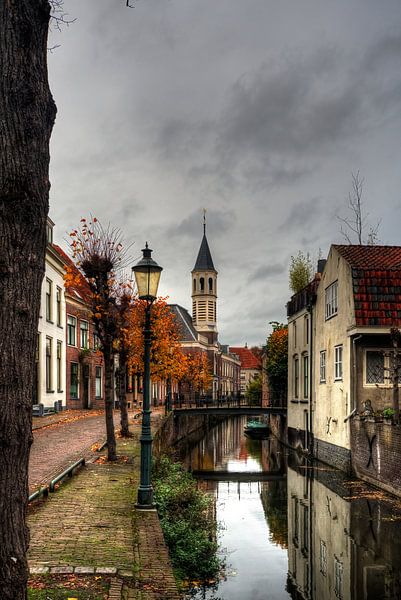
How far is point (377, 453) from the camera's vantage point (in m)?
18.8

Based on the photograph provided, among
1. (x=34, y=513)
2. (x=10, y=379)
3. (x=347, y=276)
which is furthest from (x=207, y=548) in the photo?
(x=347, y=276)

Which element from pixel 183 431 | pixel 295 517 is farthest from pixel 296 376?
pixel 295 517

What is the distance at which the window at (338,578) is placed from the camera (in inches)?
416

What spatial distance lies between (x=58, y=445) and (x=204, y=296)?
64532 mm

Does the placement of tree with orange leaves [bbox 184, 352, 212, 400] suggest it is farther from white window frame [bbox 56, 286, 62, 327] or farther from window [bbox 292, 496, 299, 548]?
window [bbox 292, 496, 299, 548]

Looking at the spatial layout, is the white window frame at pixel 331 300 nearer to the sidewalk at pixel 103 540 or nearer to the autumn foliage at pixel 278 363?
the sidewalk at pixel 103 540

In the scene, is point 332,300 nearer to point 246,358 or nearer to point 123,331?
point 123,331

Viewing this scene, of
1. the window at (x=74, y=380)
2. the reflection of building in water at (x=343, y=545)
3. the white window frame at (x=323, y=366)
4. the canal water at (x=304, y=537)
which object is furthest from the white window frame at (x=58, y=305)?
the reflection of building in water at (x=343, y=545)

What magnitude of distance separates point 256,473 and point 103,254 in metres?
13.6

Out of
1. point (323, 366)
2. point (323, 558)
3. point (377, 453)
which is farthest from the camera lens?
point (323, 366)

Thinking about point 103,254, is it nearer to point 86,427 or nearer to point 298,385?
point 86,427

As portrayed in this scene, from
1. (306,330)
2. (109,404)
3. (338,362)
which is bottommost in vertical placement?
(109,404)

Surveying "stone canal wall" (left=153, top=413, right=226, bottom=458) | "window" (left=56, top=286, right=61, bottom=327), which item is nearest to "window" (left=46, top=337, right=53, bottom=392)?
"window" (left=56, top=286, right=61, bottom=327)

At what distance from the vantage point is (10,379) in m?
4.04
